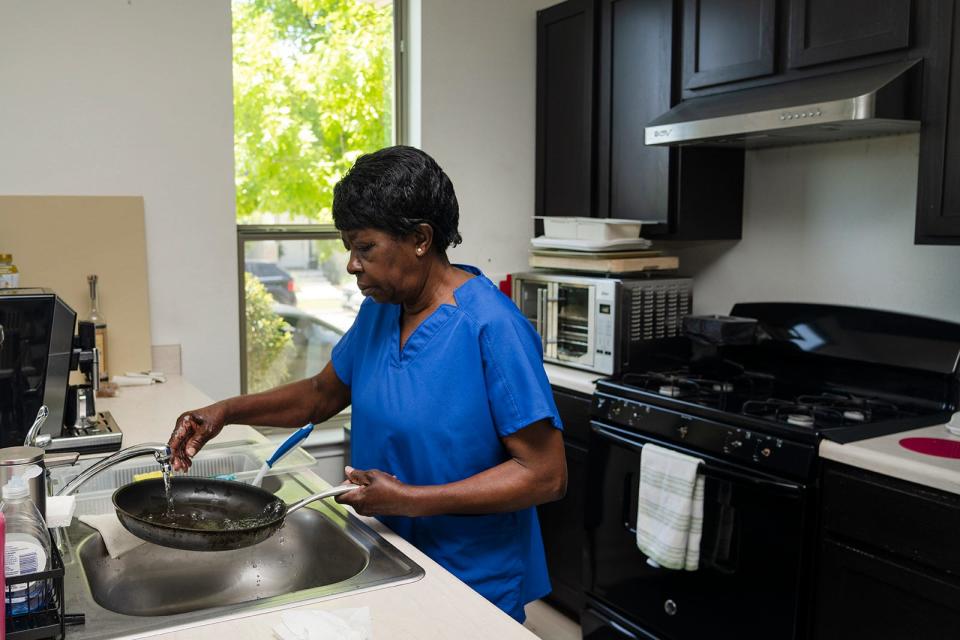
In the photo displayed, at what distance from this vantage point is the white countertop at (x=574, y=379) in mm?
3066

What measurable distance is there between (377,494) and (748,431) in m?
1.34

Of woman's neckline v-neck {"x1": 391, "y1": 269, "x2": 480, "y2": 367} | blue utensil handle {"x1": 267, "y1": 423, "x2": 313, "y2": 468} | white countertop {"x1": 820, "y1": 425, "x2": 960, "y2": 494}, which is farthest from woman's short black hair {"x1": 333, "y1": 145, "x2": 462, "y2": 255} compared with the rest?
white countertop {"x1": 820, "y1": 425, "x2": 960, "y2": 494}

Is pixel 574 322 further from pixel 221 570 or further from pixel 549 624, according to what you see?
pixel 221 570

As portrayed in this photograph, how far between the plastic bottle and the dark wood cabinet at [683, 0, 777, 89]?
2.26m

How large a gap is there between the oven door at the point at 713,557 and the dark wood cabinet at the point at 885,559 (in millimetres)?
90

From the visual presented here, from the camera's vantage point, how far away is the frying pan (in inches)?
52.8

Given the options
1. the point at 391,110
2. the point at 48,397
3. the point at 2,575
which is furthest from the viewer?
the point at 391,110

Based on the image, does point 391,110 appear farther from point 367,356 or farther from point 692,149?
point 367,356

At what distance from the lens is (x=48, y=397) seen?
1.92m

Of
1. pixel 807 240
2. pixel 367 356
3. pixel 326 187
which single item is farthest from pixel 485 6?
pixel 367 356

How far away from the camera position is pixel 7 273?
2662 millimetres

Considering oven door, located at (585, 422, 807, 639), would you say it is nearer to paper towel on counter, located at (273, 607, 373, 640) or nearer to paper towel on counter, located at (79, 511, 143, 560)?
paper towel on counter, located at (273, 607, 373, 640)

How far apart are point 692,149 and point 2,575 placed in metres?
2.72

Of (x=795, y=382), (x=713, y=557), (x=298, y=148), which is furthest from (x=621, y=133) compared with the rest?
(x=713, y=557)
